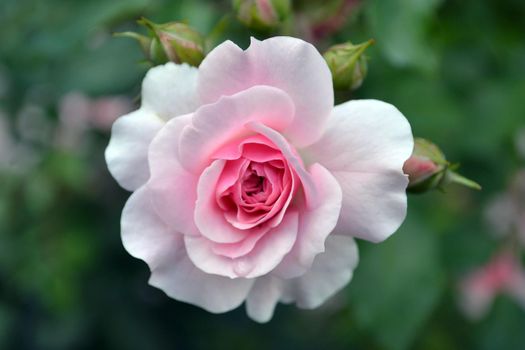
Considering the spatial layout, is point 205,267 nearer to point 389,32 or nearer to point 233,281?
point 233,281

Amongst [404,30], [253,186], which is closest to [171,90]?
[253,186]

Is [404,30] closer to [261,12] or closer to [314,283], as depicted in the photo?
[261,12]

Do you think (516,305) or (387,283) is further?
(516,305)

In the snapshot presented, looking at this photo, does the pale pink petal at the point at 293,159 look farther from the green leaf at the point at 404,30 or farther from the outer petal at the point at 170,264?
the green leaf at the point at 404,30

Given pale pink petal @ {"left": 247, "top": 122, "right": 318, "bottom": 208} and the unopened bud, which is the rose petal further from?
the unopened bud

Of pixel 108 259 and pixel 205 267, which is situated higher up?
pixel 205 267

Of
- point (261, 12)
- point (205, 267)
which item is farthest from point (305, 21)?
point (205, 267)

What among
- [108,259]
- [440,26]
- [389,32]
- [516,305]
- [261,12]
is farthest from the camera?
[108,259]
